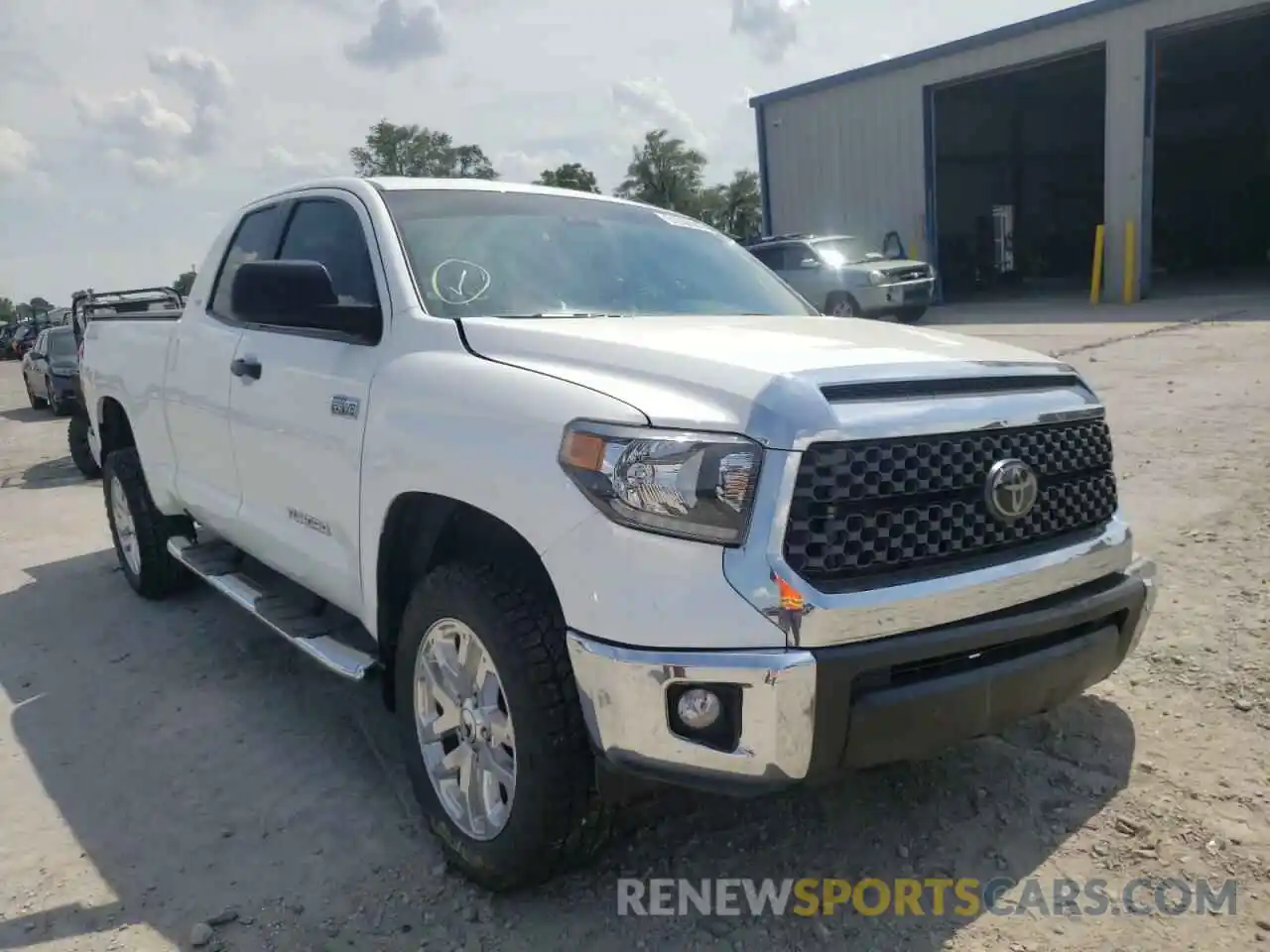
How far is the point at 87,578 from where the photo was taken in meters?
6.35

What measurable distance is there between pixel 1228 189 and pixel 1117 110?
60.8 ft

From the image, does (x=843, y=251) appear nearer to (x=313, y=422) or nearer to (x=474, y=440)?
(x=313, y=422)

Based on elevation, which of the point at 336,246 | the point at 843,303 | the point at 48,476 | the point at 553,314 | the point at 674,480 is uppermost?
the point at 336,246

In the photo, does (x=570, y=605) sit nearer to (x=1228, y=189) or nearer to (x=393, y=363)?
(x=393, y=363)

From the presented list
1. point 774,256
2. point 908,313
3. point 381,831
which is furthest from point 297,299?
point 774,256

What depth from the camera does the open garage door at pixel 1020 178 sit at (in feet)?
95.3

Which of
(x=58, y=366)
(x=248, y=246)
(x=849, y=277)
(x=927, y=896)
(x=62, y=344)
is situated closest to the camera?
(x=927, y=896)

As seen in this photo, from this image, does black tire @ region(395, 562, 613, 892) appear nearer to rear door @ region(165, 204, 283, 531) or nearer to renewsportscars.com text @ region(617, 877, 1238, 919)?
renewsportscars.com text @ region(617, 877, 1238, 919)

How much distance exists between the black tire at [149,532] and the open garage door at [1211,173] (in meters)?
30.7

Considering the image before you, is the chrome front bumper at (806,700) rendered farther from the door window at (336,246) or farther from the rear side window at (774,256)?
the rear side window at (774,256)

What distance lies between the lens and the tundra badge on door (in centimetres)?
321

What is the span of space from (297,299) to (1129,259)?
21063 mm

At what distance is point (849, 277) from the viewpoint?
1794cm

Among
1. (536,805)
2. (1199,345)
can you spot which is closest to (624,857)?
(536,805)
